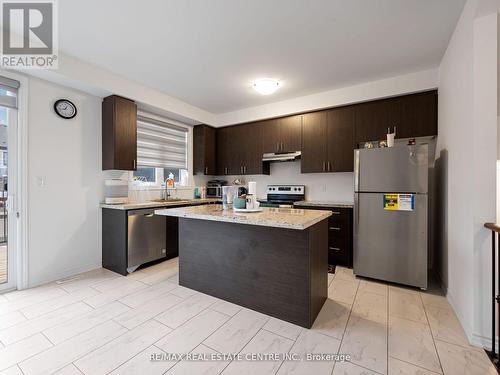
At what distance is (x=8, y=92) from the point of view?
8.14ft

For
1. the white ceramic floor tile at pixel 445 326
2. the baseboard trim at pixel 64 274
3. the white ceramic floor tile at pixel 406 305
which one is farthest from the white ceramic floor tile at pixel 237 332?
the baseboard trim at pixel 64 274

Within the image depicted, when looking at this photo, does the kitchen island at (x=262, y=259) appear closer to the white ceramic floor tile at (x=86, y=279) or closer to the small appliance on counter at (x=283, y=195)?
the white ceramic floor tile at (x=86, y=279)

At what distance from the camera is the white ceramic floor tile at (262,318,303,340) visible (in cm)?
183

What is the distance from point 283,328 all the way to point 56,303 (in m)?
2.26

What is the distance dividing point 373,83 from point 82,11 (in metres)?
3.43

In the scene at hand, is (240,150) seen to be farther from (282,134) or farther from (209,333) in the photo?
(209,333)

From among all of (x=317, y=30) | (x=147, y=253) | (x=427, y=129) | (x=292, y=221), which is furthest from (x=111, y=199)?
(x=427, y=129)

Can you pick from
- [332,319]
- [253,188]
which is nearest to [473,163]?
[332,319]

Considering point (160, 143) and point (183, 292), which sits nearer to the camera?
point (183, 292)

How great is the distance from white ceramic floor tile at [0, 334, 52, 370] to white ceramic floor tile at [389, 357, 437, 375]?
2418 millimetres

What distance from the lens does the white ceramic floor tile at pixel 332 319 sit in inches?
73.4

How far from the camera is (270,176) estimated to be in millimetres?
4559

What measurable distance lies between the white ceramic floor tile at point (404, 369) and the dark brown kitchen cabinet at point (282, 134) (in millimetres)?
3009

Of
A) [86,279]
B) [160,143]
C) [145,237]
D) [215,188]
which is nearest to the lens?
[86,279]
